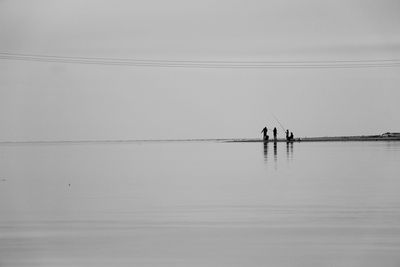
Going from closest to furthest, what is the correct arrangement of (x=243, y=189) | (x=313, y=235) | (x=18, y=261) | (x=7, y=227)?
(x=18, y=261) < (x=313, y=235) < (x=7, y=227) < (x=243, y=189)

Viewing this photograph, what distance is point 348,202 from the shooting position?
1670 centimetres

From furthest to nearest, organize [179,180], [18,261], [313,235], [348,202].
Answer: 1. [179,180]
2. [348,202]
3. [313,235]
4. [18,261]


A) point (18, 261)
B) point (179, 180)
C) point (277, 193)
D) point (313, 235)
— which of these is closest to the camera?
point (18, 261)

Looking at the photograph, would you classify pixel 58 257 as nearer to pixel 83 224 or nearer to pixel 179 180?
pixel 83 224

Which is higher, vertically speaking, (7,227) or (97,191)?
(97,191)

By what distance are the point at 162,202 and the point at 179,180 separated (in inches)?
265

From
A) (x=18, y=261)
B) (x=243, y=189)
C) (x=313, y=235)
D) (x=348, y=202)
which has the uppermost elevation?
(x=243, y=189)

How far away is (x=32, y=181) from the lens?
82.1 feet

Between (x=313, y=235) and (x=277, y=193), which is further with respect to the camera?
(x=277, y=193)

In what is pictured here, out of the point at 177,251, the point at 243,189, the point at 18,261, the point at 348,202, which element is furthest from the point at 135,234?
the point at 243,189

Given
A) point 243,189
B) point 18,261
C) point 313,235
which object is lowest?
point 18,261

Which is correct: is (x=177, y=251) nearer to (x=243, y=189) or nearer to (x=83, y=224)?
(x=83, y=224)

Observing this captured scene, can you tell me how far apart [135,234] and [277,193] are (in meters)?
7.38

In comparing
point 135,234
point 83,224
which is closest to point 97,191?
point 83,224
